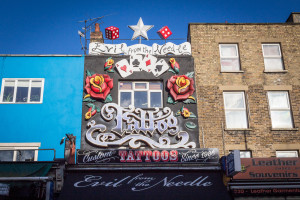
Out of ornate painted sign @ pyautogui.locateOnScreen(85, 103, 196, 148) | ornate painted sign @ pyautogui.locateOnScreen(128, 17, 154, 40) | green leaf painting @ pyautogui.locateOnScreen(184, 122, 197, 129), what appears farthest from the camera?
ornate painted sign @ pyautogui.locateOnScreen(128, 17, 154, 40)

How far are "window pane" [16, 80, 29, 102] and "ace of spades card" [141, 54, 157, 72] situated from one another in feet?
19.3

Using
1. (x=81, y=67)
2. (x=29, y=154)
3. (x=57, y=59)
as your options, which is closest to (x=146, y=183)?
(x=29, y=154)

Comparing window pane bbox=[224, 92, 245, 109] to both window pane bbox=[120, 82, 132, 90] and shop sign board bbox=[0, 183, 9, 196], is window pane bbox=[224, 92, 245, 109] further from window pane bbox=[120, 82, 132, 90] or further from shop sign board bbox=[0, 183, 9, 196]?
shop sign board bbox=[0, 183, 9, 196]

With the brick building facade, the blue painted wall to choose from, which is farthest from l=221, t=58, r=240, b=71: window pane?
the blue painted wall

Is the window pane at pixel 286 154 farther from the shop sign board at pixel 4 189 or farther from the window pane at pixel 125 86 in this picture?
the shop sign board at pixel 4 189

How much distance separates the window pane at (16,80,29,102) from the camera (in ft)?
49.4

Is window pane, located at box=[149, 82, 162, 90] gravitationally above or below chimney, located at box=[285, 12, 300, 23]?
below

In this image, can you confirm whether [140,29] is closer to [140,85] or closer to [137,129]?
[140,85]

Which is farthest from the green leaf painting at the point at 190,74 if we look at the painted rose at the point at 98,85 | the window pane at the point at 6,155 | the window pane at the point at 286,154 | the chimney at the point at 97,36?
the window pane at the point at 6,155

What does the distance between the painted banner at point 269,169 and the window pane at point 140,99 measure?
5.28 metres

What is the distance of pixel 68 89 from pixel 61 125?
6.04 feet

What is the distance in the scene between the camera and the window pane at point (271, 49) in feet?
53.7

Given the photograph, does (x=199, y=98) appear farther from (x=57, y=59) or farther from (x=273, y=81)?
(x=57, y=59)

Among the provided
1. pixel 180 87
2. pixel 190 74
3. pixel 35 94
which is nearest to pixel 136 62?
pixel 180 87
